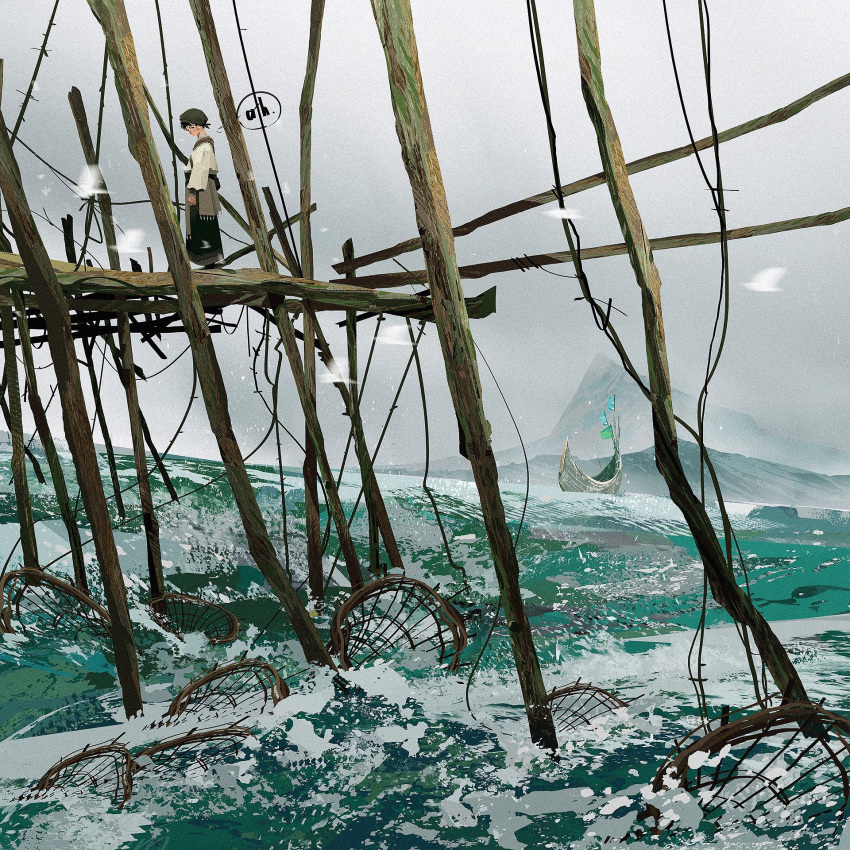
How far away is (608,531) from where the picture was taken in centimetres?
562

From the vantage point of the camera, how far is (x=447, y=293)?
1.66 meters

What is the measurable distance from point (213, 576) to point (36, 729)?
1782 millimetres

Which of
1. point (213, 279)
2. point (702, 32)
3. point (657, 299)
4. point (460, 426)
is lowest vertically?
point (460, 426)

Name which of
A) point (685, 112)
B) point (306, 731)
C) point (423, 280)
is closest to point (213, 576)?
point (306, 731)

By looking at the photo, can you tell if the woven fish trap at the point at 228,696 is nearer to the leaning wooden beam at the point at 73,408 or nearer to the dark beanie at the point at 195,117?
the leaning wooden beam at the point at 73,408

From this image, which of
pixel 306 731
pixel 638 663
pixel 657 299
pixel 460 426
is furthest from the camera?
pixel 638 663

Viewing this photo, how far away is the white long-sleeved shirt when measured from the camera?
342cm

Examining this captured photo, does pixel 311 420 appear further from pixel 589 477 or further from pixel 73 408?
pixel 589 477

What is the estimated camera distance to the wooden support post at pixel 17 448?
9.82 ft

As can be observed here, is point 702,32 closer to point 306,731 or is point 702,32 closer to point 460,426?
point 460,426

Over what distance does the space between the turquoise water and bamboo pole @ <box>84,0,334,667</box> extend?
504mm

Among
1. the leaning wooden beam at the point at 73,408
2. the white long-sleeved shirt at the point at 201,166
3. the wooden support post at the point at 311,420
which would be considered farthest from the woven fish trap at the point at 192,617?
the white long-sleeved shirt at the point at 201,166

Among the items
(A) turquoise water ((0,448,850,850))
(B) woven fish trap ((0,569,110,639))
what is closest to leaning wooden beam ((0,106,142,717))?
(A) turquoise water ((0,448,850,850))

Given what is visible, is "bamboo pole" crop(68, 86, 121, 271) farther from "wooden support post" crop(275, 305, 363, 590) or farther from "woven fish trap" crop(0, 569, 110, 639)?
"woven fish trap" crop(0, 569, 110, 639)
